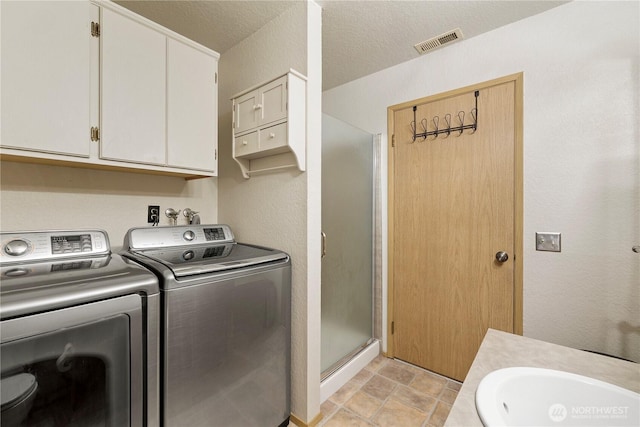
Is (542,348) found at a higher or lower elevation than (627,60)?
lower

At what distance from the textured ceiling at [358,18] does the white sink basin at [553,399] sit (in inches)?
78.1

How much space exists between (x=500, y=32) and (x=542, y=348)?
200 cm

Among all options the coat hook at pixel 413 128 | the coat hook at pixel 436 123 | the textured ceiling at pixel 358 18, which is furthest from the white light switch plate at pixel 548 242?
the textured ceiling at pixel 358 18

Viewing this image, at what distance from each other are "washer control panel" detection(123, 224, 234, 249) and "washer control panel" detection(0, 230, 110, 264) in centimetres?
14

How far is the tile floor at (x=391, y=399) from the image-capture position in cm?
166

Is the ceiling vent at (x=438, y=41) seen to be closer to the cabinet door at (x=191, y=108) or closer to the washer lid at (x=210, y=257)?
the cabinet door at (x=191, y=108)

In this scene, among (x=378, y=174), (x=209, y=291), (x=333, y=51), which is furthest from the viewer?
(x=378, y=174)

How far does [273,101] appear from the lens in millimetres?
1555

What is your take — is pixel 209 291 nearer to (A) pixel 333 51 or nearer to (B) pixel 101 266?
(B) pixel 101 266

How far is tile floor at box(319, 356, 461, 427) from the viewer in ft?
5.46

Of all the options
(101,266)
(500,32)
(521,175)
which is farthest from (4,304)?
(500,32)

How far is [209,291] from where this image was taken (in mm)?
1192

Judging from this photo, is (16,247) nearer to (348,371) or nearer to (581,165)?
(348,371)

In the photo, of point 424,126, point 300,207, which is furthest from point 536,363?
point 424,126
